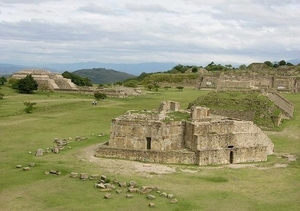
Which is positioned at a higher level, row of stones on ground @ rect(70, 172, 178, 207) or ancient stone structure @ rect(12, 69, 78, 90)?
ancient stone structure @ rect(12, 69, 78, 90)

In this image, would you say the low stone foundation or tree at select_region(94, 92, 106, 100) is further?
tree at select_region(94, 92, 106, 100)

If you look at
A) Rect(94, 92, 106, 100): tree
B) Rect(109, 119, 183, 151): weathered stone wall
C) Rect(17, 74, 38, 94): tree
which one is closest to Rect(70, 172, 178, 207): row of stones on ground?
Rect(109, 119, 183, 151): weathered stone wall

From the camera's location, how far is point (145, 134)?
80.6 ft

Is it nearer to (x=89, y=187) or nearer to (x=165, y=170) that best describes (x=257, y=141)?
(x=165, y=170)

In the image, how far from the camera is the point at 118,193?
1756cm

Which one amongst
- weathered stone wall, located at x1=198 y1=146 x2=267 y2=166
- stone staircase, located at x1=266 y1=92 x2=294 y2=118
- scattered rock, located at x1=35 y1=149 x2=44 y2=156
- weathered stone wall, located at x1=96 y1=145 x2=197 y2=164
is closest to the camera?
weathered stone wall, located at x1=198 y1=146 x2=267 y2=166

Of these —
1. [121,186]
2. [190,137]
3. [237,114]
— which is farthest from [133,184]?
[237,114]

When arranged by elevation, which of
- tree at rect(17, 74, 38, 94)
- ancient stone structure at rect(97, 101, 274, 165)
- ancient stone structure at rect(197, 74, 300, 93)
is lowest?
ancient stone structure at rect(97, 101, 274, 165)

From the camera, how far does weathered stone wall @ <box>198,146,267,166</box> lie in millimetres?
23062

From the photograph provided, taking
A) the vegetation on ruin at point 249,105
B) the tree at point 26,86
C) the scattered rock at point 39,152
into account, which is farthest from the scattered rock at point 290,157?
the tree at point 26,86

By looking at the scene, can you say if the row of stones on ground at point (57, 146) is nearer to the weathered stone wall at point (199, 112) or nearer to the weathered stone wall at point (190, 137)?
the weathered stone wall at point (190, 137)

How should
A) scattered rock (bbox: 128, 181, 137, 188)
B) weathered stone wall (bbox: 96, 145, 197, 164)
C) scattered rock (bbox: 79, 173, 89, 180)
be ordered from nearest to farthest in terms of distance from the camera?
1. scattered rock (bbox: 128, 181, 137, 188)
2. scattered rock (bbox: 79, 173, 89, 180)
3. weathered stone wall (bbox: 96, 145, 197, 164)

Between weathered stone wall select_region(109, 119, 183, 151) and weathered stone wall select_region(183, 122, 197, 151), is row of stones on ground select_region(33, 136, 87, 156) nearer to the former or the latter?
weathered stone wall select_region(109, 119, 183, 151)

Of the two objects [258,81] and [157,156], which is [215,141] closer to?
[157,156]
